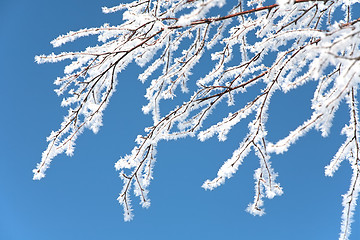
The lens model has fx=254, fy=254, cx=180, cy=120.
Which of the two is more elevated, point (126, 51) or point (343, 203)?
point (126, 51)

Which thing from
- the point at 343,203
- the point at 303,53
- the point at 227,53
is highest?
the point at 227,53

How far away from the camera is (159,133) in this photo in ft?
5.90

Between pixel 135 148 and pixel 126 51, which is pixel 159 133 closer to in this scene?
pixel 135 148

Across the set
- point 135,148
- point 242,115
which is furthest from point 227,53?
point 135,148

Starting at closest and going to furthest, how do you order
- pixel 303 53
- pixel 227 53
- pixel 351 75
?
pixel 351 75, pixel 303 53, pixel 227 53

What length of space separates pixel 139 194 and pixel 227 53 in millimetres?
1559

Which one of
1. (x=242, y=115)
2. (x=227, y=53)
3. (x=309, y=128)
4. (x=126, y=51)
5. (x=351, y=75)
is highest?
(x=227, y=53)

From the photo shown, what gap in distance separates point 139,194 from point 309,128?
1.31 metres

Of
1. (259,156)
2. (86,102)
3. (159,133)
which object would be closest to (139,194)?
(159,133)

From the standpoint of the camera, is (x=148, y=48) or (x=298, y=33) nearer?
(x=298, y=33)

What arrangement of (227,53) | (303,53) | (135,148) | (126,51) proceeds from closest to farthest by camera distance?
(303,53), (126,51), (135,148), (227,53)

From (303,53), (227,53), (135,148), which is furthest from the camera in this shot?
(227,53)

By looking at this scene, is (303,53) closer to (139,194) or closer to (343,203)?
(343,203)

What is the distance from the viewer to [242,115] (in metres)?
1.74
